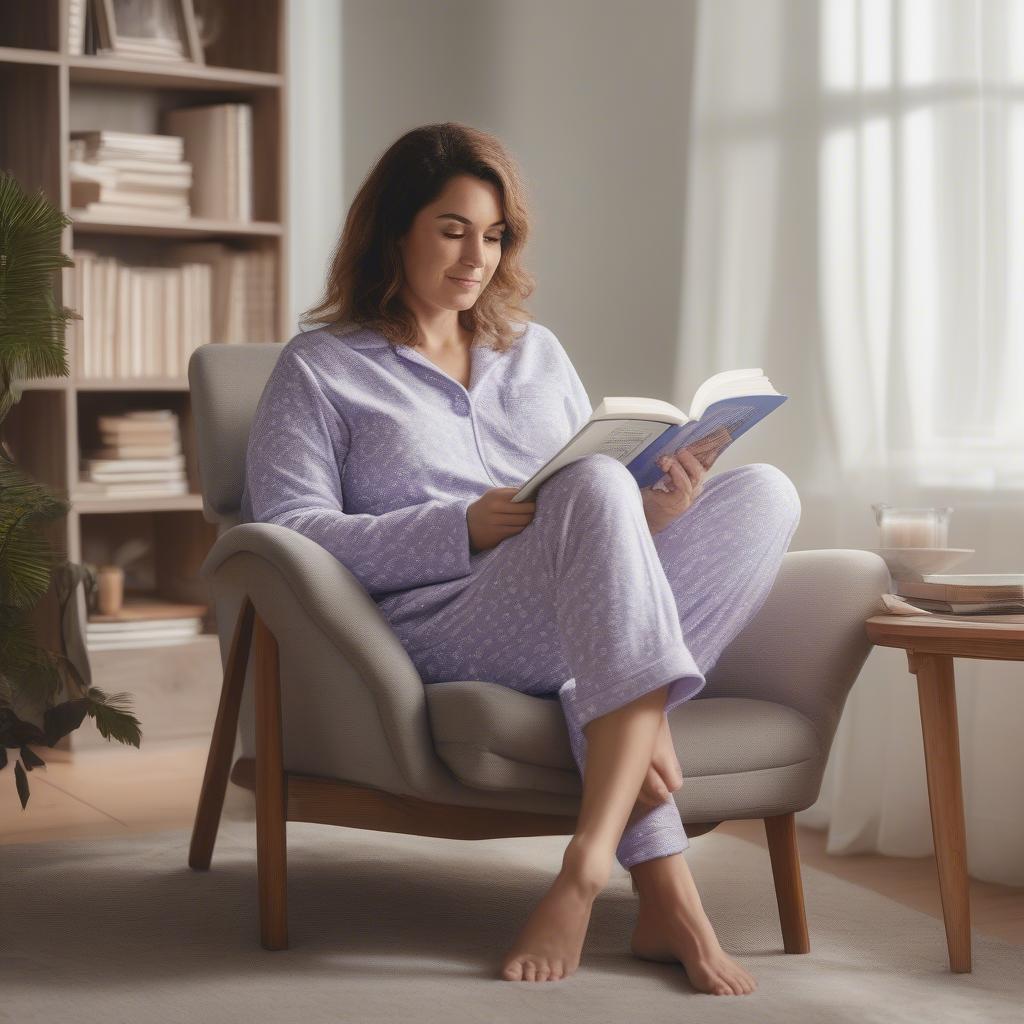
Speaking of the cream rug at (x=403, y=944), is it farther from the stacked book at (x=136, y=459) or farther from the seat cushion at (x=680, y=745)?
the stacked book at (x=136, y=459)

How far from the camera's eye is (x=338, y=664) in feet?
6.25

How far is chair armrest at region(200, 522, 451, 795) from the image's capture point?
1840 millimetres

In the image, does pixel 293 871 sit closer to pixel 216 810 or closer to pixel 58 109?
pixel 216 810

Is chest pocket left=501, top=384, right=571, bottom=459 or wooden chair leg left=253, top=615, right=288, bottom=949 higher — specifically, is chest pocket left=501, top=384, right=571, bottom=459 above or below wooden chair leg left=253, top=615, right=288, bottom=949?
above

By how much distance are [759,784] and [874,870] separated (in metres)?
0.76

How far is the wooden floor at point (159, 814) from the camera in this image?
2.40m

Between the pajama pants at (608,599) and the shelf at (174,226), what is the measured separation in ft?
5.95

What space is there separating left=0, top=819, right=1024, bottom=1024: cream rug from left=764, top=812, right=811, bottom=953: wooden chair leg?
0.03 metres

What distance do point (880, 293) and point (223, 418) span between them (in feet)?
3.85

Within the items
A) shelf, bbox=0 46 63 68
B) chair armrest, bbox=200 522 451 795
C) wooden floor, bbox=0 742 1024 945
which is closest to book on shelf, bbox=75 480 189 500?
wooden floor, bbox=0 742 1024 945

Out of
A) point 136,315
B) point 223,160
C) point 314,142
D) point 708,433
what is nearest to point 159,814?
point 136,315

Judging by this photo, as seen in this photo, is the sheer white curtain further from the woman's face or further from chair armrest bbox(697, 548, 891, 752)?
the woman's face

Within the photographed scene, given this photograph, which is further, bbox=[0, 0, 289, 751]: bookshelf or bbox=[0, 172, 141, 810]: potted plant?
bbox=[0, 0, 289, 751]: bookshelf

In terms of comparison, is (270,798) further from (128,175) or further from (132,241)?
(132,241)
